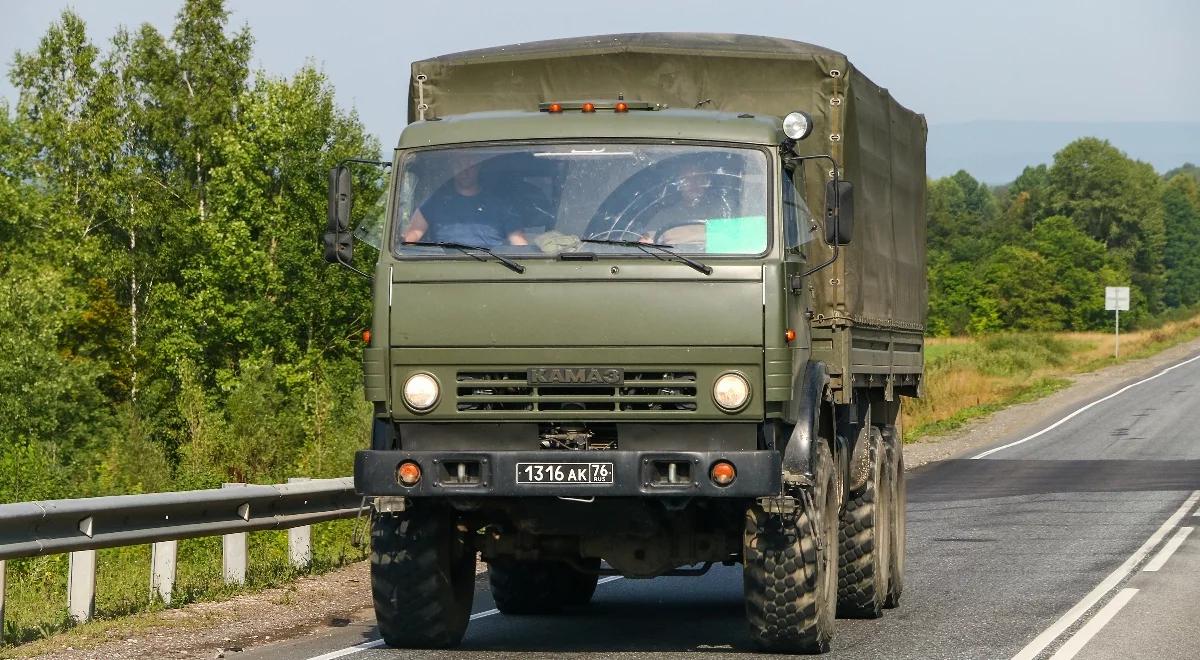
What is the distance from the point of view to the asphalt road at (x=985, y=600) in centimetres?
952

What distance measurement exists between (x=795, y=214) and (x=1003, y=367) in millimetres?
53868

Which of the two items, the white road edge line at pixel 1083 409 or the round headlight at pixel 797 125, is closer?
the round headlight at pixel 797 125

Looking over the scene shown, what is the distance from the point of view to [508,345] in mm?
8508

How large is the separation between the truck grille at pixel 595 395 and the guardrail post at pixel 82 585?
10.6 feet

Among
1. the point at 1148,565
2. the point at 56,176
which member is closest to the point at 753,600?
the point at 1148,565

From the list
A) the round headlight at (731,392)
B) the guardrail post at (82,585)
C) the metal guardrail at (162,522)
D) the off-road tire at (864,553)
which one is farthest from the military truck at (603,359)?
the guardrail post at (82,585)

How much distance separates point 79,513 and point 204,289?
159 ft

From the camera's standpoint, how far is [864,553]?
11070 mm

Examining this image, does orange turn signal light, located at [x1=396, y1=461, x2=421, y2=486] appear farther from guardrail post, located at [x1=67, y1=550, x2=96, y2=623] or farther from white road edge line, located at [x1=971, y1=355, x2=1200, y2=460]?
white road edge line, located at [x1=971, y1=355, x2=1200, y2=460]

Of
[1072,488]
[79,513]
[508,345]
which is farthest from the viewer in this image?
[1072,488]

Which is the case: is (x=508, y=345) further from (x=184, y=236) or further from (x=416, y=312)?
(x=184, y=236)

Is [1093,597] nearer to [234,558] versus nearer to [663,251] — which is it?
[663,251]

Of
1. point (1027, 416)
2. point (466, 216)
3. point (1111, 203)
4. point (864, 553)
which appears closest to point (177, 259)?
point (1027, 416)

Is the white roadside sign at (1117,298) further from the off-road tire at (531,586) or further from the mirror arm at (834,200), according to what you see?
the mirror arm at (834,200)
